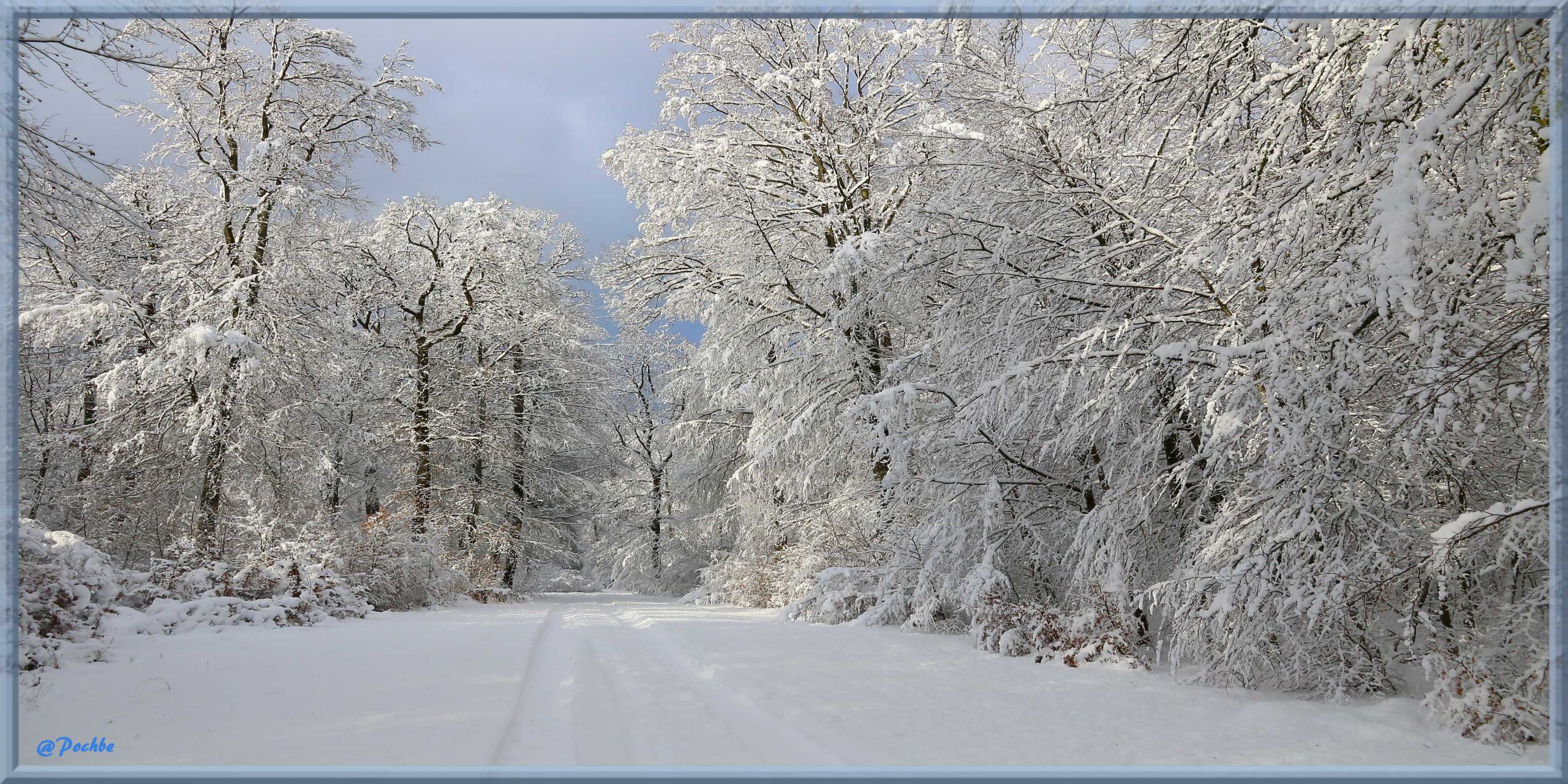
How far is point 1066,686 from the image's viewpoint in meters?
5.02

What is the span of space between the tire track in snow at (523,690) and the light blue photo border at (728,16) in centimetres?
42

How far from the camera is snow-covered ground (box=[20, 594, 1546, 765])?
121 inches

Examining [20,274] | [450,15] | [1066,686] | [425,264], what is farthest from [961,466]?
[425,264]

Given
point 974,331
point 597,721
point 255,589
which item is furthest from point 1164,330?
point 255,589

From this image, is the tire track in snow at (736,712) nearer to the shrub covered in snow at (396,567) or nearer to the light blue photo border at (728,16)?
the light blue photo border at (728,16)

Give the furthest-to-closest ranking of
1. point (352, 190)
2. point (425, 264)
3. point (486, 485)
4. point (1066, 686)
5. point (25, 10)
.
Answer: point (486, 485) → point (425, 264) → point (352, 190) → point (1066, 686) → point (25, 10)

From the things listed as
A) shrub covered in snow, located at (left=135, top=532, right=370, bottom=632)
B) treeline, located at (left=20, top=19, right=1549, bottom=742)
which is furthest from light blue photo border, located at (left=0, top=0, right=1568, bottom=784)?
shrub covered in snow, located at (left=135, top=532, right=370, bottom=632)

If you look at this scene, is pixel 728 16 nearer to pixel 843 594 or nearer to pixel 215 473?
pixel 843 594

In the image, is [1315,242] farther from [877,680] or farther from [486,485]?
[486,485]

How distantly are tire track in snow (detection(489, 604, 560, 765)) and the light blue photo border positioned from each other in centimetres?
42

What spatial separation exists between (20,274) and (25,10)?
113cm

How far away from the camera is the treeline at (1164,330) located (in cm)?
351

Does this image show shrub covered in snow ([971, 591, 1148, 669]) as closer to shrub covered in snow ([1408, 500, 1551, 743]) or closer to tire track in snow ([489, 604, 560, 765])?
shrub covered in snow ([1408, 500, 1551, 743])

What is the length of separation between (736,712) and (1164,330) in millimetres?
4104
